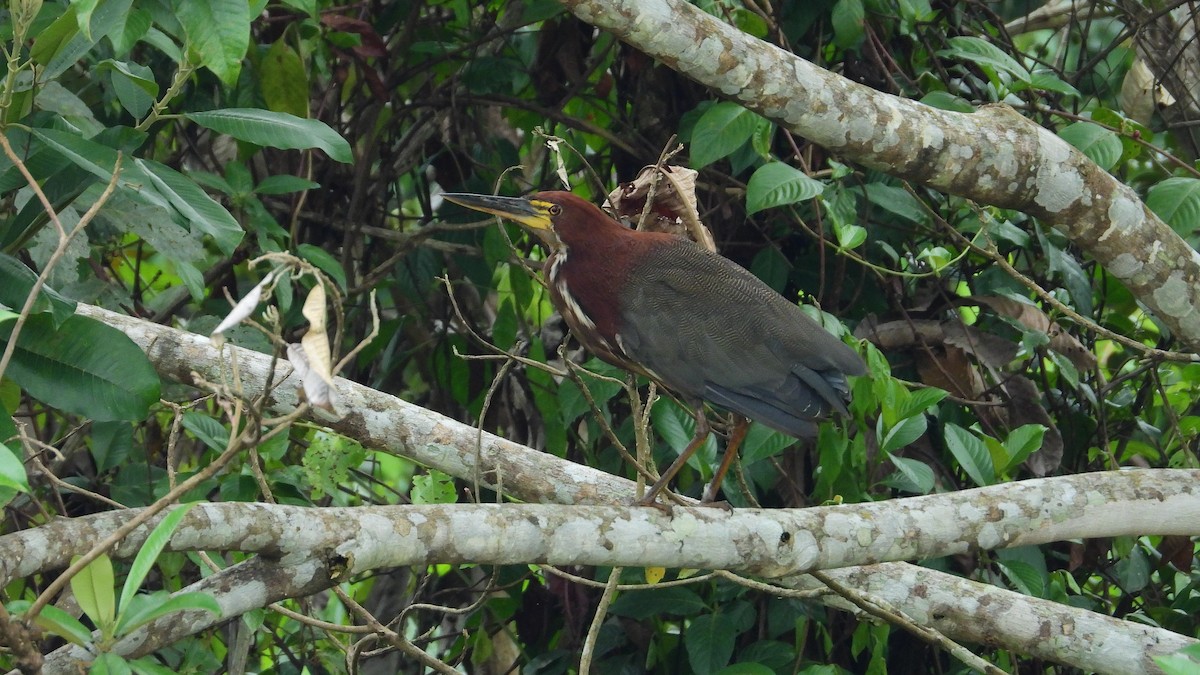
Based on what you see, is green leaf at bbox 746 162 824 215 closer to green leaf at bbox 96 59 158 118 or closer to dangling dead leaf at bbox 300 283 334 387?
green leaf at bbox 96 59 158 118

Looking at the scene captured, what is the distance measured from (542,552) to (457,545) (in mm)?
179

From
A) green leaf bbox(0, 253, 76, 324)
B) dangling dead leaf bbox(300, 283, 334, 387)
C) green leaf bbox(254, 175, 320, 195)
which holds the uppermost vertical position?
dangling dead leaf bbox(300, 283, 334, 387)

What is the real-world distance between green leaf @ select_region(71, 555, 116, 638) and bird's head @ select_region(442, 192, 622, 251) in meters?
1.69

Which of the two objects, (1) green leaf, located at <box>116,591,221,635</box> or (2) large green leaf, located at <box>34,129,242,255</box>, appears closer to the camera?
(1) green leaf, located at <box>116,591,221,635</box>

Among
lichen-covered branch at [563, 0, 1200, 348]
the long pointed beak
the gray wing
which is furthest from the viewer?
the long pointed beak

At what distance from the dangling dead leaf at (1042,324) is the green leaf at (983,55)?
693 millimetres

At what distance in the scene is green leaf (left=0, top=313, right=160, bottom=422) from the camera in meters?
2.31

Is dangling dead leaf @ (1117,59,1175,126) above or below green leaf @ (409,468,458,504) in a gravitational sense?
above

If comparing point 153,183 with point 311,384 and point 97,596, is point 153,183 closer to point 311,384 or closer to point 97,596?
point 97,596

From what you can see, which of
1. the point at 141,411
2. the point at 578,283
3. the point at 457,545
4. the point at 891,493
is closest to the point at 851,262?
the point at 891,493

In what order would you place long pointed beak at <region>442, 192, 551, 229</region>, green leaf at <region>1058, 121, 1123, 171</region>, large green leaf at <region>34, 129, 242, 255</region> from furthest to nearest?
green leaf at <region>1058, 121, 1123, 171</region>, long pointed beak at <region>442, 192, 551, 229</region>, large green leaf at <region>34, 129, 242, 255</region>

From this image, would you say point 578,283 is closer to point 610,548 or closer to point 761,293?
point 761,293

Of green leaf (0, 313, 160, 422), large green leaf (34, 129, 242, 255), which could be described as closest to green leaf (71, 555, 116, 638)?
green leaf (0, 313, 160, 422)

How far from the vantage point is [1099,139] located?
347 centimetres
